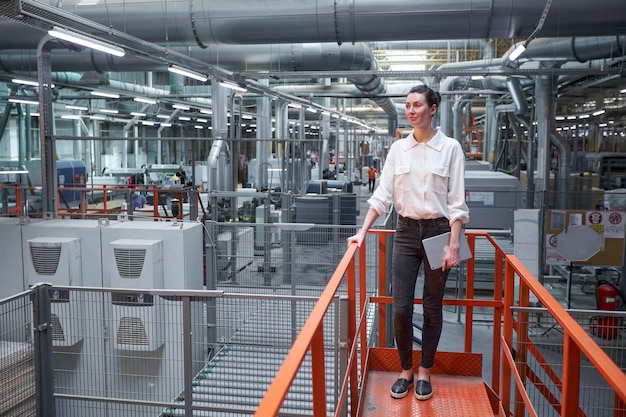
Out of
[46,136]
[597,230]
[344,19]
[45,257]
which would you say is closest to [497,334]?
[45,257]

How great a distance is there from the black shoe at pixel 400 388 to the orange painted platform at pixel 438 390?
1.1 inches

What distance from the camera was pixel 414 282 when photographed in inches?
123

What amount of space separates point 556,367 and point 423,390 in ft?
15.9

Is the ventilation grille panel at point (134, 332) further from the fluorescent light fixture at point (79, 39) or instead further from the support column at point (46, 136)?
the fluorescent light fixture at point (79, 39)

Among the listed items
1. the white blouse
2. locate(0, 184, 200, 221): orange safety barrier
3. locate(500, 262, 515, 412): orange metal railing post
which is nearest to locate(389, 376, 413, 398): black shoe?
locate(500, 262, 515, 412): orange metal railing post

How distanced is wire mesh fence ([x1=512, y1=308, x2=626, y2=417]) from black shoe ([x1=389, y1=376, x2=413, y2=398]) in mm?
656

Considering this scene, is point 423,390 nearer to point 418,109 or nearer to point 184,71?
point 418,109

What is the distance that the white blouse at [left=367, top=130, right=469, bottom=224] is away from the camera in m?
2.96

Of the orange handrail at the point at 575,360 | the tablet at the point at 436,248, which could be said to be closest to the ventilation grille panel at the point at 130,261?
the tablet at the point at 436,248

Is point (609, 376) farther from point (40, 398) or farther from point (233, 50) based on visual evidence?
point (233, 50)

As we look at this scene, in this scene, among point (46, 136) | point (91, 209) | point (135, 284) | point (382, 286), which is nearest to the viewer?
point (382, 286)

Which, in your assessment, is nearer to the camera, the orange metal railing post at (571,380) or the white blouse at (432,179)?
the orange metal railing post at (571,380)

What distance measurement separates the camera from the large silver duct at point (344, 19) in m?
6.35

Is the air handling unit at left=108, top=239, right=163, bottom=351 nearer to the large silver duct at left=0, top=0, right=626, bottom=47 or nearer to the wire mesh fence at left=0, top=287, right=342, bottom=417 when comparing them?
the wire mesh fence at left=0, top=287, right=342, bottom=417
